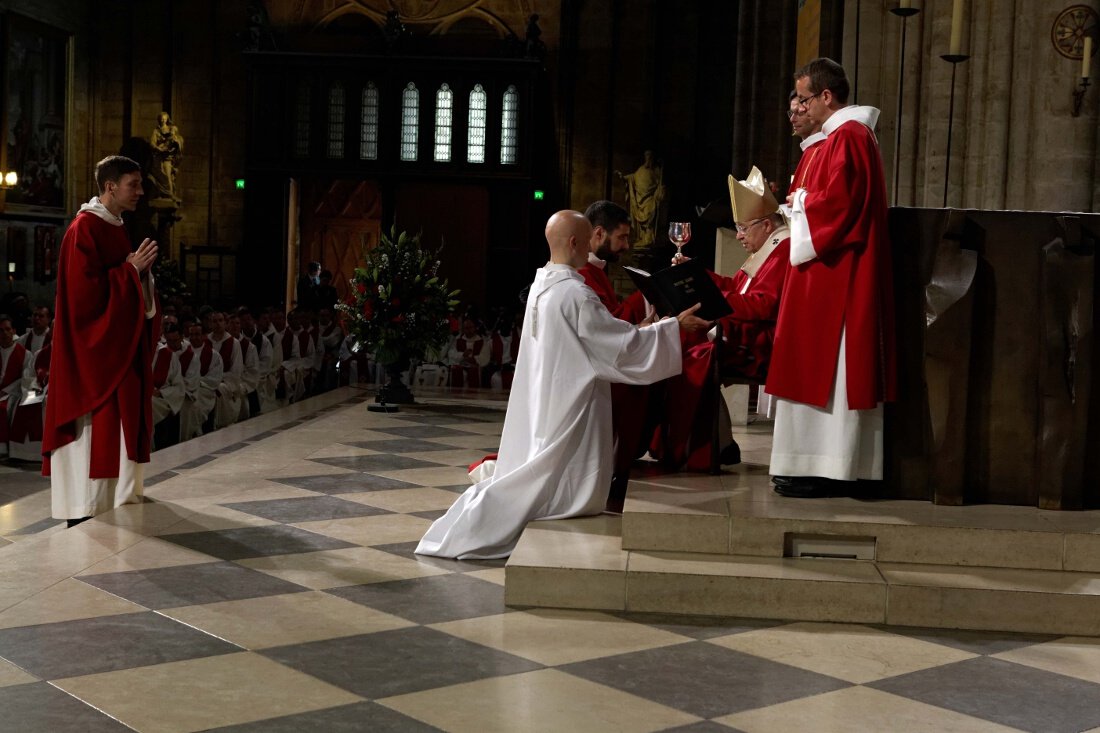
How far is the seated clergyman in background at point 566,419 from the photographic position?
545 centimetres

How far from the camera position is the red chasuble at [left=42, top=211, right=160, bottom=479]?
6410mm

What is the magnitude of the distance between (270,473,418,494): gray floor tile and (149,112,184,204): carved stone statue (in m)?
15.9

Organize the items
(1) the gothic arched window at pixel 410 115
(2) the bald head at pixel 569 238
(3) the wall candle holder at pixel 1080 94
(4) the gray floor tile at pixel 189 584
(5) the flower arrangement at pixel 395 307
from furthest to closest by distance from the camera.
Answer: (1) the gothic arched window at pixel 410 115 < (5) the flower arrangement at pixel 395 307 < (3) the wall candle holder at pixel 1080 94 < (2) the bald head at pixel 569 238 < (4) the gray floor tile at pixel 189 584

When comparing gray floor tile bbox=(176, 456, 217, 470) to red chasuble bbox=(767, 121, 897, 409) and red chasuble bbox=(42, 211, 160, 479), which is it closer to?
red chasuble bbox=(42, 211, 160, 479)

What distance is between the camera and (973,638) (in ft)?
14.7

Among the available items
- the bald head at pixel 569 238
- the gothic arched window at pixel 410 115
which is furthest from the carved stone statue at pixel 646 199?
the bald head at pixel 569 238

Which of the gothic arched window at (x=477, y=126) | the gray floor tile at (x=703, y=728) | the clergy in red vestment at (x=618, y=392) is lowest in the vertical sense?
the gray floor tile at (x=703, y=728)

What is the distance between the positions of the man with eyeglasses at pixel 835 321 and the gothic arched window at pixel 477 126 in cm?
1685

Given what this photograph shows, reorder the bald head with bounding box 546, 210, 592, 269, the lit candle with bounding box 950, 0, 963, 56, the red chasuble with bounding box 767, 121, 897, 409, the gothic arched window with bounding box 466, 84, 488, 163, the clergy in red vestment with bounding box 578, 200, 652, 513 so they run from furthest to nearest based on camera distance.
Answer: the gothic arched window with bounding box 466, 84, 488, 163 < the lit candle with bounding box 950, 0, 963, 56 < the clergy in red vestment with bounding box 578, 200, 652, 513 < the bald head with bounding box 546, 210, 592, 269 < the red chasuble with bounding box 767, 121, 897, 409

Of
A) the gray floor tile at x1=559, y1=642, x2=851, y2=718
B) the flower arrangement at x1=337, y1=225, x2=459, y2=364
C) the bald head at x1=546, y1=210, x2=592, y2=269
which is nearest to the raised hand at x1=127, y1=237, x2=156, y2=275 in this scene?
the bald head at x1=546, y1=210, x2=592, y2=269

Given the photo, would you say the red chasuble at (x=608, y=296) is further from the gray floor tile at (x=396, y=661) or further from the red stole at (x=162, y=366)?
the red stole at (x=162, y=366)

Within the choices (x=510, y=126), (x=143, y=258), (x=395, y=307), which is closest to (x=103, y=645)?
(x=143, y=258)

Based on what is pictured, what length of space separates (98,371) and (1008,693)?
461cm

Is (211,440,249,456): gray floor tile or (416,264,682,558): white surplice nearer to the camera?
(416,264,682,558): white surplice
